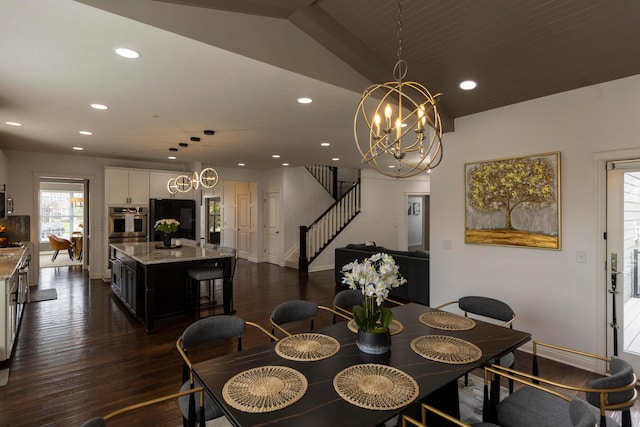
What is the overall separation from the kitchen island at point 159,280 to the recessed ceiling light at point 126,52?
7.94 ft

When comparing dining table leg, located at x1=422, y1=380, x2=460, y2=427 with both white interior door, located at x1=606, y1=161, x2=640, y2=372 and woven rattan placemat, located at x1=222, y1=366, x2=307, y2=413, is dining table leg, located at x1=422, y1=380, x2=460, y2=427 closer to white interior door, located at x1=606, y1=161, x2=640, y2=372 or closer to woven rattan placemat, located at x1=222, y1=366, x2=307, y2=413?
woven rattan placemat, located at x1=222, y1=366, x2=307, y2=413

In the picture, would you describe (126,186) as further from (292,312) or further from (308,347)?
(308,347)

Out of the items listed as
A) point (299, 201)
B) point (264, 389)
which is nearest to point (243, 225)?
point (299, 201)

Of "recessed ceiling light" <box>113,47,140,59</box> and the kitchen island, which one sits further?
the kitchen island

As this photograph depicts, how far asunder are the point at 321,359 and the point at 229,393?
0.52m

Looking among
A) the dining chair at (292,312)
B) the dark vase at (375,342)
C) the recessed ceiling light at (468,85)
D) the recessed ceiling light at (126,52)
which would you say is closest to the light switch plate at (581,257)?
the recessed ceiling light at (468,85)

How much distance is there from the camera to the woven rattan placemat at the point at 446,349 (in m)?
1.73

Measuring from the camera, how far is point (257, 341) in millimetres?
3695

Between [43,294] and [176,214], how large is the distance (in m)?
2.76

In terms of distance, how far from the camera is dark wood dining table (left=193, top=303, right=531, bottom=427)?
4.09ft

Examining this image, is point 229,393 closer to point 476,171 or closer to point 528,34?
point 528,34

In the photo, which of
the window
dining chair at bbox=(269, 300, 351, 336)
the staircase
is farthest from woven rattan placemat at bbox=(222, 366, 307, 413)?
the window

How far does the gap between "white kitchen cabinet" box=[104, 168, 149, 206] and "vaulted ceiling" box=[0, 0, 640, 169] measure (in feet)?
9.77

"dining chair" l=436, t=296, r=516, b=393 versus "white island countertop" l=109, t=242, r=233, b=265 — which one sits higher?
"white island countertop" l=109, t=242, r=233, b=265
